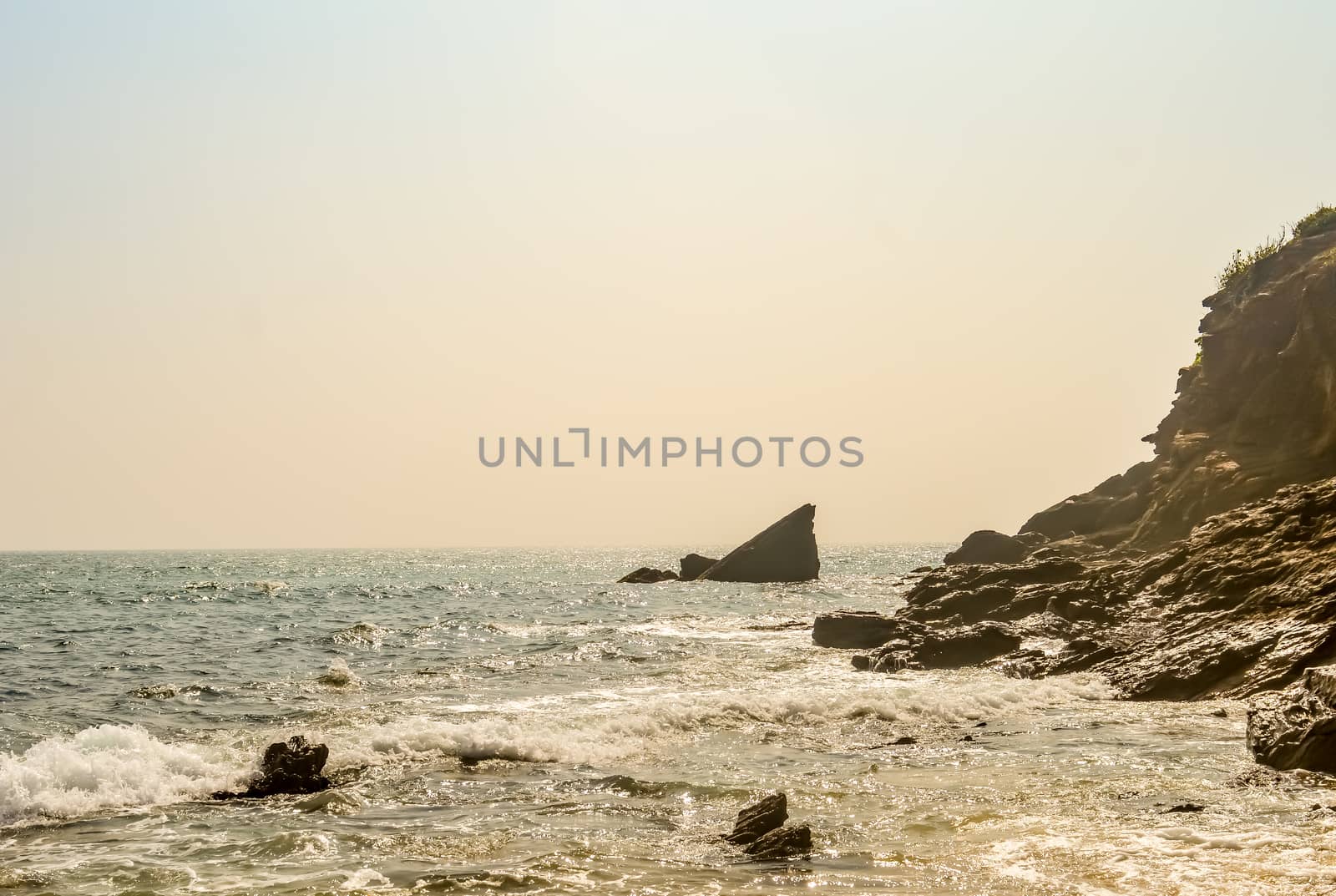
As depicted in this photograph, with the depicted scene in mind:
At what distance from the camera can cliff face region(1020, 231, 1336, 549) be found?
111 ft

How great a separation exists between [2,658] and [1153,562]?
35802 mm

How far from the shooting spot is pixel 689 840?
12055 mm

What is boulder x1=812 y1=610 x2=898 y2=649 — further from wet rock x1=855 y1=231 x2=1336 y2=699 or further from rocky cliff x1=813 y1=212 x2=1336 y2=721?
wet rock x1=855 y1=231 x2=1336 y2=699

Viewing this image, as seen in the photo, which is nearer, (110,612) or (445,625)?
(445,625)

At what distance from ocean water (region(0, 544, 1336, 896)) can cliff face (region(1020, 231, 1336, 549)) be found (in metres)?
16.5

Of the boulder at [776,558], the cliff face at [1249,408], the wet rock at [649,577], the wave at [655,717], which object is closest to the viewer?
the wave at [655,717]

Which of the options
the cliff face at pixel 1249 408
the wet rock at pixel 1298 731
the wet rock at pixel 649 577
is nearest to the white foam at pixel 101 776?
the wet rock at pixel 1298 731

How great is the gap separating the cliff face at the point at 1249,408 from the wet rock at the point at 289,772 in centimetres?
3168

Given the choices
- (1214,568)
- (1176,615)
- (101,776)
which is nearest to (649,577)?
(1214,568)

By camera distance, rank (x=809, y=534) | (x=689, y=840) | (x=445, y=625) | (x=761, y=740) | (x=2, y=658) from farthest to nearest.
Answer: (x=809, y=534) < (x=445, y=625) < (x=2, y=658) < (x=761, y=740) < (x=689, y=840)

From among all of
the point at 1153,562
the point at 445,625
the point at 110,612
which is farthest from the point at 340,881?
the point at 110,612

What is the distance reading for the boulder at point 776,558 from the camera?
3278 inches

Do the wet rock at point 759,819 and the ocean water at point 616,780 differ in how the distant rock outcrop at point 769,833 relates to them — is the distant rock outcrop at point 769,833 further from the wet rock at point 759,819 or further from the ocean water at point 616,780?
the ocean water at point 616,780

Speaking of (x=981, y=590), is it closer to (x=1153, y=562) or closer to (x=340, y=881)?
(x=1153, y=562)
